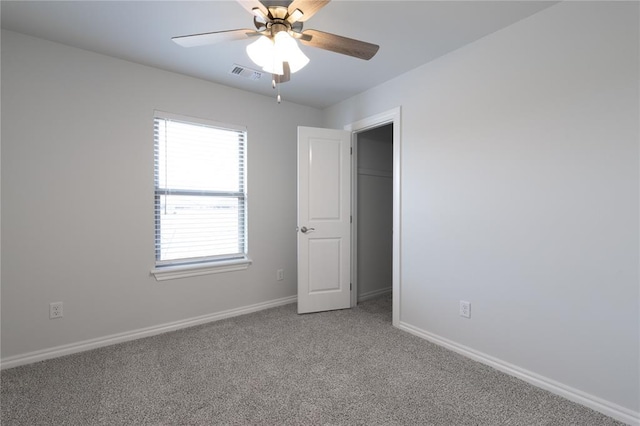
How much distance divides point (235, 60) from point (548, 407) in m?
3.33

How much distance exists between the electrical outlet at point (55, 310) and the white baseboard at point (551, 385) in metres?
3.04

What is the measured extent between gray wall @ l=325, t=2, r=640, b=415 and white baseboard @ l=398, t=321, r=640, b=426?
0.03 meters

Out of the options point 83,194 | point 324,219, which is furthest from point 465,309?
point 83,194

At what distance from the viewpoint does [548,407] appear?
1.76m

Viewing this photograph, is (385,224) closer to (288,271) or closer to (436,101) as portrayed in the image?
(288,271)

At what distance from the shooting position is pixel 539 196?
6.46 ft

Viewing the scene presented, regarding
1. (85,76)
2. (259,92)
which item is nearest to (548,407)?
(259,92)

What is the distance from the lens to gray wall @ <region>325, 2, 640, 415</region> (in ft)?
5.49

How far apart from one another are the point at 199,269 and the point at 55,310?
3.64 ft

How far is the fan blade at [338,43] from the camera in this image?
5.27 feet

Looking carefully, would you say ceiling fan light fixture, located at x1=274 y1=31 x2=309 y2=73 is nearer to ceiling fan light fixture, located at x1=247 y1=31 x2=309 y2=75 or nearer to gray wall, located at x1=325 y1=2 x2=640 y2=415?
ceiling fan light fixture, located at x1=247 y1=31 x2=309 y2=75

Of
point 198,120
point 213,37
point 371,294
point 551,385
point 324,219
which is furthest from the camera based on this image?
point 371,294

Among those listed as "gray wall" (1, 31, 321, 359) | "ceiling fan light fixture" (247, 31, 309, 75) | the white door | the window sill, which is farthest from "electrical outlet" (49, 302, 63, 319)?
"ceiling fan light fixture" (247, 31, 309, 75)

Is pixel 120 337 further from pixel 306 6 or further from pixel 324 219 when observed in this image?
pixel 306 6
